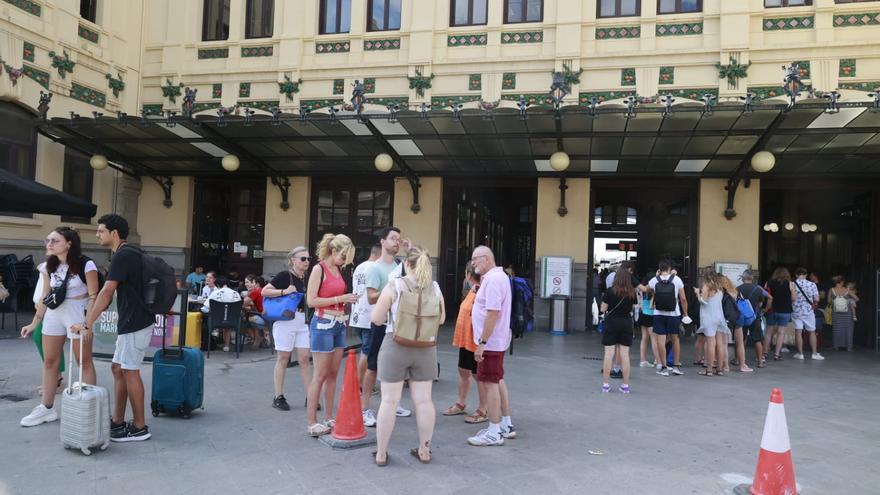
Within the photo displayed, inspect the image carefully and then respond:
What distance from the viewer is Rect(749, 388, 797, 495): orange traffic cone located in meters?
3.92

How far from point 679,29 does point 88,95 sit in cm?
1395

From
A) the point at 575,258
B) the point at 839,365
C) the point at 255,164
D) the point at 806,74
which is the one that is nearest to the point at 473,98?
the point at 575,258

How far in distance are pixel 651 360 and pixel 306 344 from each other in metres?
6.47

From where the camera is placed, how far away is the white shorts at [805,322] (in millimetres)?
10875

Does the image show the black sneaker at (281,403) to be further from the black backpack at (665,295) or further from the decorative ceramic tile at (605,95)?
the decorative ceramic tile at (605,95)

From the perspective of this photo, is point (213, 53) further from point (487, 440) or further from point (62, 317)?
point (487, 440)

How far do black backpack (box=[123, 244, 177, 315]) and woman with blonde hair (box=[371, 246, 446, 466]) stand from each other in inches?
72.6

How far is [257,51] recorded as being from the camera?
1507cm

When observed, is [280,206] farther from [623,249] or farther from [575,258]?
[623,249]

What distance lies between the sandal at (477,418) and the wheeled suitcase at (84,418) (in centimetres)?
313

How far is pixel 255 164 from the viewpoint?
13812mm

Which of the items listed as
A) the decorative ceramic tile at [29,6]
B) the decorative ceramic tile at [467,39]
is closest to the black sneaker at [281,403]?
the decorative ceramic tile at [467,39]

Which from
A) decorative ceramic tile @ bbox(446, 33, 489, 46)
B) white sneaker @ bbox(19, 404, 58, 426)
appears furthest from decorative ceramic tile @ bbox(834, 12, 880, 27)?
white sneaker @ bbox(19, 404, 58, 426)

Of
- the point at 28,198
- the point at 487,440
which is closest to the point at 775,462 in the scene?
the point at 487,440
